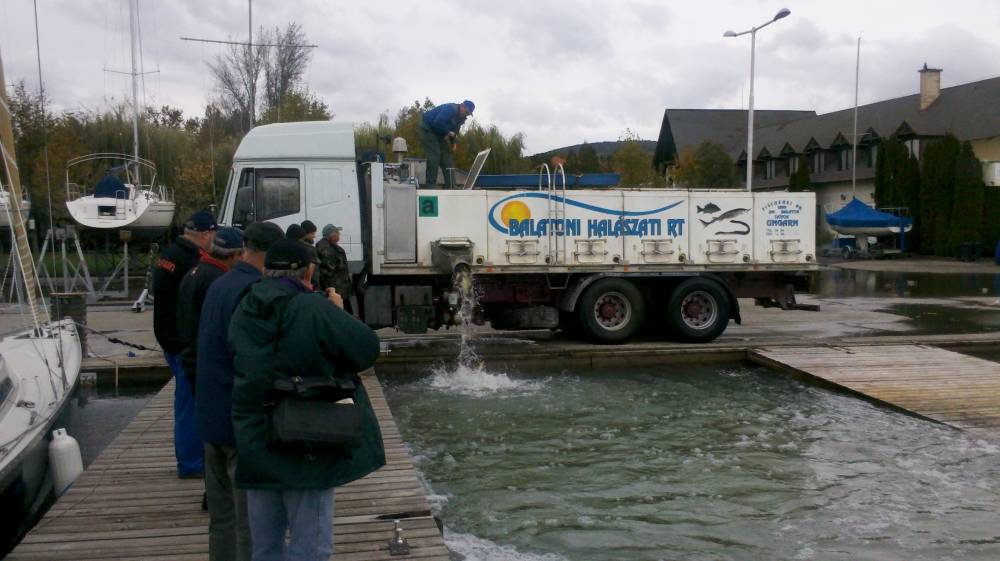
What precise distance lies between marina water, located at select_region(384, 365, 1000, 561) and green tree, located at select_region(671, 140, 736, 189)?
34866mm

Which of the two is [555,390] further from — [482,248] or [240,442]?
[240,442]

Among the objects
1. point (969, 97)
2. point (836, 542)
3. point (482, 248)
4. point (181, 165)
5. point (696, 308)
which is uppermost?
point (969, 97)

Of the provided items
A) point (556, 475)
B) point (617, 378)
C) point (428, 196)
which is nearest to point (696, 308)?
point (617, 378)

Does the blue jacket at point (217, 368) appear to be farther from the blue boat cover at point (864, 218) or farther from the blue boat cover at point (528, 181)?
the blue boat cover at point (864, 218)

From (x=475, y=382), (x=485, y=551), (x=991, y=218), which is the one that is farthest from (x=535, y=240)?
(x=991, y=218)

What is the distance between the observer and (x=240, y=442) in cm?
371

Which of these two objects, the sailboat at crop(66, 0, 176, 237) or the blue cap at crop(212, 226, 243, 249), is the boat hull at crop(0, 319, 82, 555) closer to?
the blue cap at crop(212, 226, 243, 249)

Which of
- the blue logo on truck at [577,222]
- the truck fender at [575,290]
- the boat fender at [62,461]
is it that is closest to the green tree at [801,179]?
the blue logo on truck at [577,222]

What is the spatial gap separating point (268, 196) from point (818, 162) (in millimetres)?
47380

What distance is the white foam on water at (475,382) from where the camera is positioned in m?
11.5

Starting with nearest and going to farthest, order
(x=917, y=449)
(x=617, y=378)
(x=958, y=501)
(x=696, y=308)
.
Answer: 1. (x=958, y=501)
2. (x=917, y=449)
3. (x=617, y=378)
4. (x=696, y=308)

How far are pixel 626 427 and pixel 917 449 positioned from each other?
2847mm

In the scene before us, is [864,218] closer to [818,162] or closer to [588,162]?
[818,162]

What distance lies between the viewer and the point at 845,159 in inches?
2058
